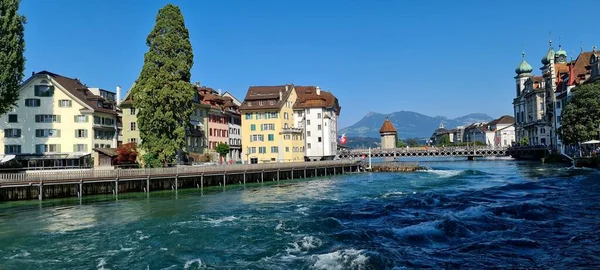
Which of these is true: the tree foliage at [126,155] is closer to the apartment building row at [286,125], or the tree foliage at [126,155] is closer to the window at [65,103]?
the window at [65,103]

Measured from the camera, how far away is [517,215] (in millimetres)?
26734

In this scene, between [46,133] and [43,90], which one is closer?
[46,133]

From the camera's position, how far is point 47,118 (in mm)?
65875

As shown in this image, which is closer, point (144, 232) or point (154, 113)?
point (144, 232)

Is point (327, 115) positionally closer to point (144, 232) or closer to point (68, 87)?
point (68, 87)

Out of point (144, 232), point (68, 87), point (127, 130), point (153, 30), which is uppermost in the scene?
point (153, 30)

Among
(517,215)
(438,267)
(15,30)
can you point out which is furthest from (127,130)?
(438,267)

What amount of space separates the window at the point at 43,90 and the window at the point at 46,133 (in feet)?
15.7

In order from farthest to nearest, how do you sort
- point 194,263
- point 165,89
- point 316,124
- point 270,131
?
point 316,124
point 270,131
point 165,89
point 194,263

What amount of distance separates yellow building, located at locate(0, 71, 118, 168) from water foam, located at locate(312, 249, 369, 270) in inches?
2073

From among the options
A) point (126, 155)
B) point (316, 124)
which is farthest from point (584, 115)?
point (126, 155)

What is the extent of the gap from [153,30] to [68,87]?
1903 centimetres

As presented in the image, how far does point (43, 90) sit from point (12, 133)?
6790 millimetres

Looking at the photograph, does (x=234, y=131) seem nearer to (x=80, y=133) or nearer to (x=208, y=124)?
(x=208, y=124)
